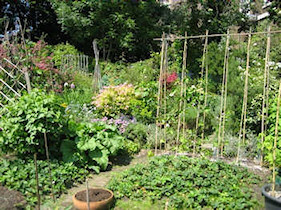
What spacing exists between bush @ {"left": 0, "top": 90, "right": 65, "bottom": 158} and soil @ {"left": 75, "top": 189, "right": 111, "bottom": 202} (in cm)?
111

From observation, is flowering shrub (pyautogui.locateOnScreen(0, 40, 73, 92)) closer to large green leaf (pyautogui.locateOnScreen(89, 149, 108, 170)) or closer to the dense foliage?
large green leaf (pyautogui.locateOnScreen(89, 149, 108, 170))

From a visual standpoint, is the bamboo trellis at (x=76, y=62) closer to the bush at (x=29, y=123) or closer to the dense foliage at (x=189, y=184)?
the bush at (x=29, y=123)

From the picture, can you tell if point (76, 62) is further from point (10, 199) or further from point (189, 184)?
point (189, 184)

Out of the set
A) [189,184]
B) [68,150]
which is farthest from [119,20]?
[189,184]

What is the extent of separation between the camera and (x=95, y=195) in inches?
142

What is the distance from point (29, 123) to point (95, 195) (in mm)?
1494

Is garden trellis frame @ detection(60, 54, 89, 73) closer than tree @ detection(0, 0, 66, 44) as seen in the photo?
Yes

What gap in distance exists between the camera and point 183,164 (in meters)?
4.34

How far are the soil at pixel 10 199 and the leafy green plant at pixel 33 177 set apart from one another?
0.23 feet

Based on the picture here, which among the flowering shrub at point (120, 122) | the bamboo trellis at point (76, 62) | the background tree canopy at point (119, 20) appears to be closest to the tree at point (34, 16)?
the background tree canopy at point (119, 20)

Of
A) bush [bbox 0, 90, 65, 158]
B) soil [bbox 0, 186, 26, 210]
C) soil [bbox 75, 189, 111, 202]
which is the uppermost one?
bush [bbox 0, 90, 65, 158]

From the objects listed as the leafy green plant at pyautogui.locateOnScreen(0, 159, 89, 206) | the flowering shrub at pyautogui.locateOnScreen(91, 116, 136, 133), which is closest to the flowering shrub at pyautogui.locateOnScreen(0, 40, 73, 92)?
the flowering shrub at pyautogui.locateOnScreen(91, 116, 136, 133)

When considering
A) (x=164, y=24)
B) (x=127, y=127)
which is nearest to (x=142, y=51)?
(x=164, y=24)

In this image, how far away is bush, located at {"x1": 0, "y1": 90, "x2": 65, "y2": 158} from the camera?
4242 millimetres
